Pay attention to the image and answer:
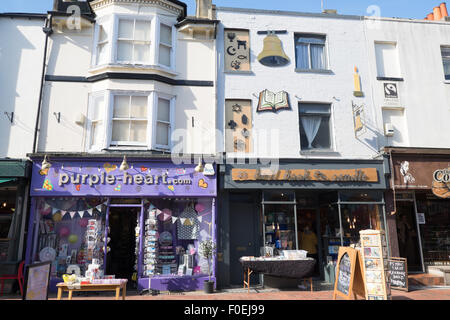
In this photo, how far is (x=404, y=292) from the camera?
34.5 ft

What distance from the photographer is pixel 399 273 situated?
35.4 feet

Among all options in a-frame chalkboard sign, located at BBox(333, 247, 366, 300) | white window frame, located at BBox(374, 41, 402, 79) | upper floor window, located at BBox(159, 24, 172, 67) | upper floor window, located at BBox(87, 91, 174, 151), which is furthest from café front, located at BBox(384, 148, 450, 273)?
Answer: upper floor window, located at BBox(159, 24, 172, 67)

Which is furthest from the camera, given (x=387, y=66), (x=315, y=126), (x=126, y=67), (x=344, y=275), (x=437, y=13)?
(x=437, y=13)

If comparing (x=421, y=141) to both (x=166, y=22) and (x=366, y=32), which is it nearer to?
(x=366, y=32)

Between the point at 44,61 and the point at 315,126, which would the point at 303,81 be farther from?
the point at 44,61

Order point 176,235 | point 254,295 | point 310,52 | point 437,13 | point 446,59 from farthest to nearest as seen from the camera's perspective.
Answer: point 437,13
point 446,59
point 310,52
point 176,235
point 254,295

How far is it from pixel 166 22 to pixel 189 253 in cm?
876

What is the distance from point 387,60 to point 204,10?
26.1ft

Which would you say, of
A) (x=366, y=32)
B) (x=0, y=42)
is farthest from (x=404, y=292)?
(x=0, y=42)

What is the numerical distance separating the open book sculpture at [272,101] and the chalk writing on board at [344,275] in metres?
6.22

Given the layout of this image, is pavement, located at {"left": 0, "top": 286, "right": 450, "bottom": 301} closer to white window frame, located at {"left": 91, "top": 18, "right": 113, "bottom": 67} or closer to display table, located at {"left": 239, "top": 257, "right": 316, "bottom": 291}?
display table, located at {"left": 239, "top": 257, "right": 316, "bottom": 291}

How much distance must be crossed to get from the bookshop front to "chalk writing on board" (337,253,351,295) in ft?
10.2

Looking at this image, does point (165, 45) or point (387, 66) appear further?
point (387, 66)

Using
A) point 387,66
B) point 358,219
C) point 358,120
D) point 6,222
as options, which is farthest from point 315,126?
point 6,222
